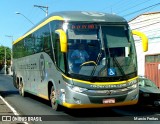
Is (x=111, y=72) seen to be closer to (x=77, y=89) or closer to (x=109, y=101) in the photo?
(x=109, y=101)

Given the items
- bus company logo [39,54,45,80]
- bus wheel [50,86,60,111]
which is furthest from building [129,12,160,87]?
bus wheel [50,86,60,111]

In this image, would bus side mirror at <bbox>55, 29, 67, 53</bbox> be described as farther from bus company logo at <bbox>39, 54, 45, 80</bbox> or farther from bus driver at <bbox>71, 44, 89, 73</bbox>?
bus company logo at <bbox>39, 54, 45, 80</bbox>

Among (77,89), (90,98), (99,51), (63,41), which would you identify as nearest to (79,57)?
(99,51)

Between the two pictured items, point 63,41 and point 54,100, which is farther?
point 54,100

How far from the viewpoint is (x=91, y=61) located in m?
12.7

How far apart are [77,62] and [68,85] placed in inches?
31.8

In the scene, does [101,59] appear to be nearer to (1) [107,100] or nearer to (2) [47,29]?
(1) [107,100]

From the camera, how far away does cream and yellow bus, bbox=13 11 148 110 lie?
1247 cm

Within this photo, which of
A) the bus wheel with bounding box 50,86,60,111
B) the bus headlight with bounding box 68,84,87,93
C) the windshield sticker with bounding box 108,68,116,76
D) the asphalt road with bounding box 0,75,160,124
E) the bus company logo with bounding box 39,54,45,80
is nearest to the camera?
the asphalt road with bounding box 0,75,160,124

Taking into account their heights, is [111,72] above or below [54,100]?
above

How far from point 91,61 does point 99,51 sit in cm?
46

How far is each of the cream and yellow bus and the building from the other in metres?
16.1

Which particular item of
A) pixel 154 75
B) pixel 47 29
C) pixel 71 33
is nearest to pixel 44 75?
pixel 47 29

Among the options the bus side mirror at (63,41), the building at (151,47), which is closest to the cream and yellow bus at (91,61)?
the bus side mirror at (63,41)
